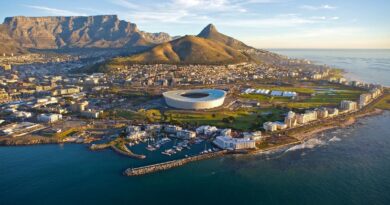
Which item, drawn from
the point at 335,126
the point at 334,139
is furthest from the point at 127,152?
the point at 335,126

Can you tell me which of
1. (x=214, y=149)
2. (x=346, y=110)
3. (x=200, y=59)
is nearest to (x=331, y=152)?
(x=214, y=149)

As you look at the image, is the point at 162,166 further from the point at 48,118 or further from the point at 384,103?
the point at 384,103

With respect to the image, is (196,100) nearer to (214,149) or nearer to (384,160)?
(214,149)

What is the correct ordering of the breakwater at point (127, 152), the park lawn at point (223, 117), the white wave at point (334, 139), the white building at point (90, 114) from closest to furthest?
the breakwater at point (127, 152), the white wave at point (334, 139), the park lawn at point (223, 117), the white building at point (90, 114)

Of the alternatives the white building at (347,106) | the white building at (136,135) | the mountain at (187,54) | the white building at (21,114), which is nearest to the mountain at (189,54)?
the mountain at (187,54)

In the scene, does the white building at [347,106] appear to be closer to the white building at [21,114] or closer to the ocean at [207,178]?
the ocean at [207,178]

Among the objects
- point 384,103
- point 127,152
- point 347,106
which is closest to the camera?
point 127,152

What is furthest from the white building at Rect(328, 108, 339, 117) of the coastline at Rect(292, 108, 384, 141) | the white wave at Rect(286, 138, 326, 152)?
the white wave at Rect(286, 138, 326, 152)

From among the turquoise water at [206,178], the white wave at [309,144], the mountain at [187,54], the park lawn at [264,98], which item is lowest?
the turquoise water at [206,178]
